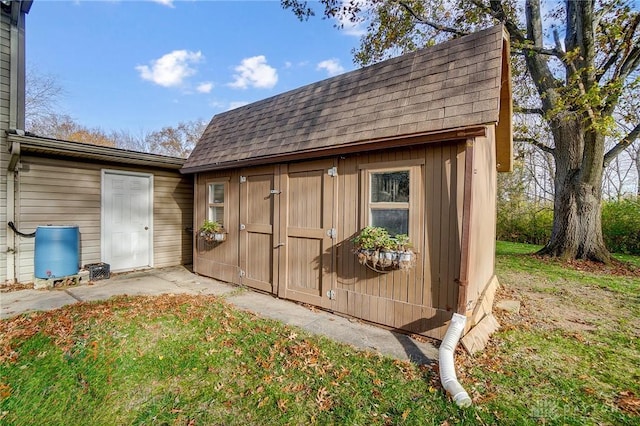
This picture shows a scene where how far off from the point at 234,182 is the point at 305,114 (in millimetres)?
1948

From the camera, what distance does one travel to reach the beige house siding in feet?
16.4

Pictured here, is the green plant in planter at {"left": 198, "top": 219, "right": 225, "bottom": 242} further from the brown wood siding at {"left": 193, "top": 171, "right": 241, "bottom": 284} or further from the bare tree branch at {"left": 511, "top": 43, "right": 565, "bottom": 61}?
the bare tree branch at {"left": 511, "top": 43, "right": 565, "bottom": 61}

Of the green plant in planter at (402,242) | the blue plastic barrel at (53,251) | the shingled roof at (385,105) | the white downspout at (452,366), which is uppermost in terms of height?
the shingled roof at (385,105)

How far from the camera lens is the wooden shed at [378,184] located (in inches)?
126

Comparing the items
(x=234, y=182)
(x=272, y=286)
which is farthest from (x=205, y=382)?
(x=234, y=182)

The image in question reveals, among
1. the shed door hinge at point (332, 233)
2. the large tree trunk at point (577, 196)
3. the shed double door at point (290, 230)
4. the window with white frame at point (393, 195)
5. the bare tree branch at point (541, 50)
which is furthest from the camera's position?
the large tree trunk at point (577, 196)

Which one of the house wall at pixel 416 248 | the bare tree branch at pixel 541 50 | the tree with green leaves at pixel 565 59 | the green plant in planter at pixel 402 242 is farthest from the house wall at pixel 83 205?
the bare tree branch at pixel 541 50

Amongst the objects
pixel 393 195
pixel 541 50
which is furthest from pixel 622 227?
pixel 393 195

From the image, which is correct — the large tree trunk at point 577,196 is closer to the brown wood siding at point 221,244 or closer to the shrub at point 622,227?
the shrub at point 622,227

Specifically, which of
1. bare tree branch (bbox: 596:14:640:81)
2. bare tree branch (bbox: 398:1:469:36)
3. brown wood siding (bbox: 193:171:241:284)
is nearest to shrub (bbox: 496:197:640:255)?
bare tree branch (bbox: 596:14:640:81)

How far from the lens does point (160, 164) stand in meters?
6.64

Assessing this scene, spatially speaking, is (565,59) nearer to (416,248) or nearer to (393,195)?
(393,195)

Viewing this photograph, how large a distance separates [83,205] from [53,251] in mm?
1204

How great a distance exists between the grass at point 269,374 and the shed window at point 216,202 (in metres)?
2.50
